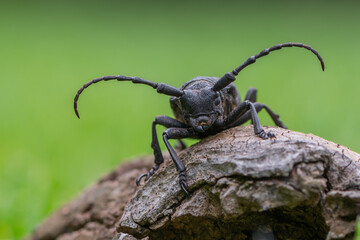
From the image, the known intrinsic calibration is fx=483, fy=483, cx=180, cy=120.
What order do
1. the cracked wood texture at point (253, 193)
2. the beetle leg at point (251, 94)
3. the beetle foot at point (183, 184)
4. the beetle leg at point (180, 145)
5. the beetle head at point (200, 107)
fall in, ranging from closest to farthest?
the cracked wood texture at point (253, 193)
the beetle foot at point (183, 184)
the beetle head at point (200, 107)
the beetle leg at point (251, 94)
the beetle leg at point (180, 145)

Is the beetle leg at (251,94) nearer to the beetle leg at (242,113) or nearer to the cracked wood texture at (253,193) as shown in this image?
the beetle leg at (242,113)

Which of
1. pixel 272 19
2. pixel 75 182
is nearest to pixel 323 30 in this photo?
pixel 272 19

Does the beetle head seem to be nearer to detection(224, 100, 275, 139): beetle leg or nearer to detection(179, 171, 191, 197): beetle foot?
detection(224, 100, 275, 139): beetle leg

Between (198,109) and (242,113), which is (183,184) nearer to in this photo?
(198,109)

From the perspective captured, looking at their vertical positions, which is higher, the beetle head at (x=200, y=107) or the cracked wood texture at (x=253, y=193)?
the beetle head at (x=200, y=107)

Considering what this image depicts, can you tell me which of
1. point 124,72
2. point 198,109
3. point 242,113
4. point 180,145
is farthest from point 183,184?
point 124,72

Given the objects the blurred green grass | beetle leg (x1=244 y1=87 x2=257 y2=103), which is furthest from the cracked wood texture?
the blurred green grass

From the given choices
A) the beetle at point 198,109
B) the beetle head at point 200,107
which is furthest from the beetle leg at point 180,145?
the beetle head at point 200,107
